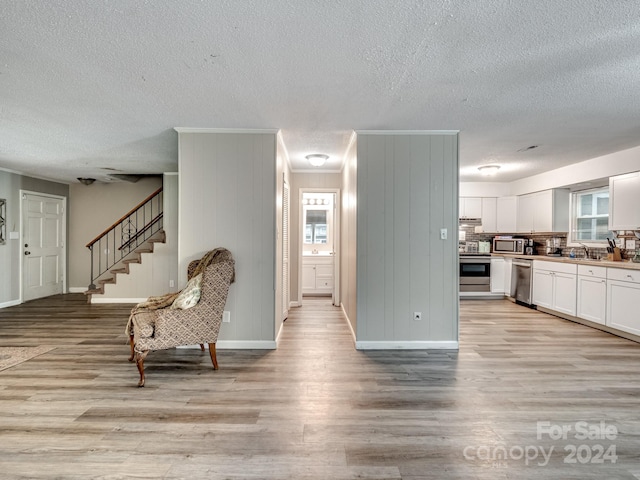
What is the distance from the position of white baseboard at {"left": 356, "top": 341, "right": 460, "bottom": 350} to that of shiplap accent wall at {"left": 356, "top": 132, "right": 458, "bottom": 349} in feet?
0.04

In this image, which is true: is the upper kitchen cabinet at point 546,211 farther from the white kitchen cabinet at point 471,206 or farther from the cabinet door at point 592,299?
the cabinet door at point 592,299

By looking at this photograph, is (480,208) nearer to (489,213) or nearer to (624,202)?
(489,213)

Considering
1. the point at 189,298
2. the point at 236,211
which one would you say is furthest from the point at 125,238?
the point at 189,298

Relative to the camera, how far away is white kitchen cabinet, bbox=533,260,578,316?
4934 mm

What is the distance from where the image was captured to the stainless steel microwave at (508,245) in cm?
669

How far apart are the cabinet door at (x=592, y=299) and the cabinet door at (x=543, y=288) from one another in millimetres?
598

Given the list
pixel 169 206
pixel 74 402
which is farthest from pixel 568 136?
pixel 169 206

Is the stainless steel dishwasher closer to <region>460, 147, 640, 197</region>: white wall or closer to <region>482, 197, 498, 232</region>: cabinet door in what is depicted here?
<region>482, 197, 498, 232</region>: cabinet door

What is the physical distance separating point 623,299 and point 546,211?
7.28 ft

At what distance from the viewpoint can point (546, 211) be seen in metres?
5.93

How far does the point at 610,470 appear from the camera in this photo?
5.91 ft

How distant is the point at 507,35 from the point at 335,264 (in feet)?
14.8

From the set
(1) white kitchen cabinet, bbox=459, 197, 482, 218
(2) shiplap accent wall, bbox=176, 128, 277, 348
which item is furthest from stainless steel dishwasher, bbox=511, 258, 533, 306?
(2) shiplap accent wall, bbox=176, 128, 277, 348

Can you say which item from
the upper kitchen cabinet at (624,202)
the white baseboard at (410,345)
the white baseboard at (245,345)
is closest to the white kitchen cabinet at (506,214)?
the upper kitchen cabinet at (624,202)
